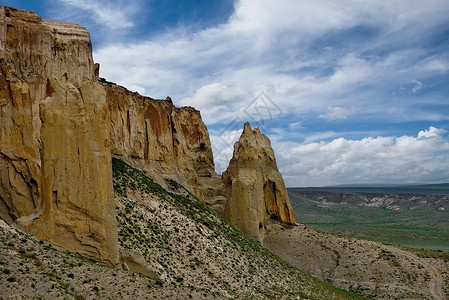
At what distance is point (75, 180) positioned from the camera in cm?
2484

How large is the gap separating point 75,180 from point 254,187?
31.7 meters

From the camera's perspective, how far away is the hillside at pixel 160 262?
1947cm

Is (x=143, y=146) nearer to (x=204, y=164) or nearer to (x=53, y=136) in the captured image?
(x=204, y=164)

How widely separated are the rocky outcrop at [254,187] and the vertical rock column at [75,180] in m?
28.0

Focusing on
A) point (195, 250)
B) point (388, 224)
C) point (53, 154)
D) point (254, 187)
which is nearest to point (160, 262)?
point (195, 250)

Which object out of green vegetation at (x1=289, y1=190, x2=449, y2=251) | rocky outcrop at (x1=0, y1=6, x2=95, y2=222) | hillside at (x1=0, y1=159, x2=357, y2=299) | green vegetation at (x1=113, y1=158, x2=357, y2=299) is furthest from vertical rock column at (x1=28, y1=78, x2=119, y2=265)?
green vegetation at (x1=289, y1=190, x2=449, y2=251)

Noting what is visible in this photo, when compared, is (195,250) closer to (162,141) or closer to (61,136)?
(61,136)

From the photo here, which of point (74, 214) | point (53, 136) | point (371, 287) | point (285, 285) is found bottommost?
point (371, 287)

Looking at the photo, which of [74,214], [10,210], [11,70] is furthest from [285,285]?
[11,70]

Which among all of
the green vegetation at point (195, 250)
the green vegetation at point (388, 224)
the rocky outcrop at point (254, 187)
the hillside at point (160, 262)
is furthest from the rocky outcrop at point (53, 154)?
the green vegetation at point (388, 224)

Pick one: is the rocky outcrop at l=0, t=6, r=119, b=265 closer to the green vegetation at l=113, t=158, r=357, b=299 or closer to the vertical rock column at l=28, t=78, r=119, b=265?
the vertical rock column at l=28, t=78, r=119, b=265

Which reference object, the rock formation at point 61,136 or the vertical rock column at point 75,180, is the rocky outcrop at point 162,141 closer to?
the rock formation at point 61,136

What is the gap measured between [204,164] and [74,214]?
127 feet

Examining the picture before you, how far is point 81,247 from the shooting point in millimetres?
24438
